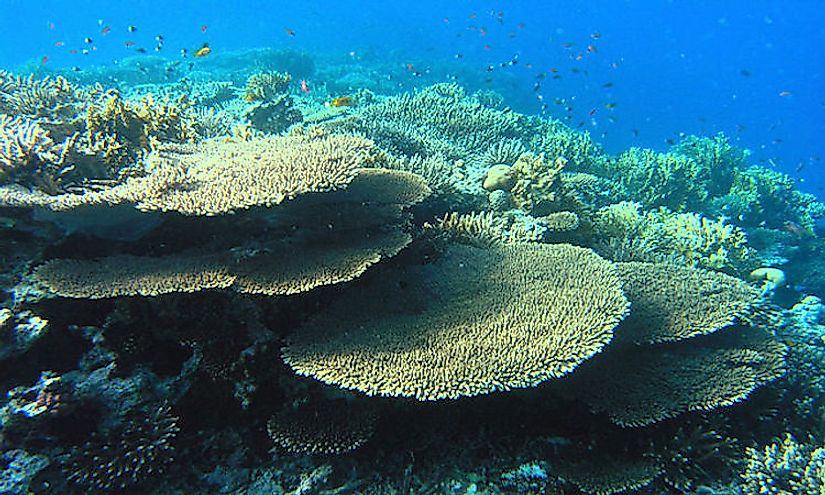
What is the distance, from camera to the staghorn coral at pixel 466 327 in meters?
2.83

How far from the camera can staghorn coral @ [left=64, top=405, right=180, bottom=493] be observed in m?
2.72

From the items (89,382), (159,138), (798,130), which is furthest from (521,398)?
(798,130)

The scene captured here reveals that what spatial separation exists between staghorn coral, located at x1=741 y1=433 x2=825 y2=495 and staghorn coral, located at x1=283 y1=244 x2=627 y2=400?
5.35ft

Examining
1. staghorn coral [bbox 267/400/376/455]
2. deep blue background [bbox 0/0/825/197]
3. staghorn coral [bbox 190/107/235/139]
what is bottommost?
staghorn coral [bbox 267/400/376/455]

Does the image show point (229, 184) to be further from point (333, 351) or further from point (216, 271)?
point (333, 351)

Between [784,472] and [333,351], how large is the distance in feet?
11.5

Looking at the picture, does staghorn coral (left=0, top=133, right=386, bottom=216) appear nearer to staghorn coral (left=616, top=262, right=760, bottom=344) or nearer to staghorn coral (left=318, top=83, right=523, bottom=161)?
staghorn coral (left=616, top=262, right=760, bottom=344)

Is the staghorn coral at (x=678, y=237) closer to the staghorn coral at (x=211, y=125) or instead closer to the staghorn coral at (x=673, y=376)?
the staghorn coral at (x=673, y=376)

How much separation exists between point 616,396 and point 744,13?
173m

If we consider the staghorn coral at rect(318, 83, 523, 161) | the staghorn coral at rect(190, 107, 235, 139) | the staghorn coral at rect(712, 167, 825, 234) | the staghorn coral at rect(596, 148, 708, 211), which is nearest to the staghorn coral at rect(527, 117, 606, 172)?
the staghorn coral at rect(596, 148, 708, 211)

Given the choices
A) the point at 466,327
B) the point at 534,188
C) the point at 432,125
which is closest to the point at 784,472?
the point at 466,327

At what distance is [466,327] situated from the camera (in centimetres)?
325

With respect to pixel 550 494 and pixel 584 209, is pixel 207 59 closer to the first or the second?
pixel 584 209

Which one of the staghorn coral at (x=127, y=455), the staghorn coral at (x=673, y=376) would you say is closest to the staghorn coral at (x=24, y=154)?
the staghorn coral at (x=127, y=455)
